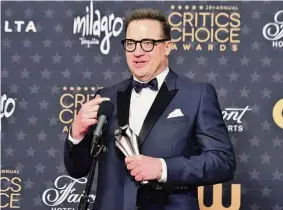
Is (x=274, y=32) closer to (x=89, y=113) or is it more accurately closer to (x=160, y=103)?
(x=160, y=103)

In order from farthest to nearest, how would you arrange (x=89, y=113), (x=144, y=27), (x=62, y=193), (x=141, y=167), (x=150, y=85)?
(x=62, y=193)
(x=150, y=85)
(x=144, y=27)
(x=89, y=113)
(x=141, y=167)

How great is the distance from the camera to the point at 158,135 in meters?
1.88

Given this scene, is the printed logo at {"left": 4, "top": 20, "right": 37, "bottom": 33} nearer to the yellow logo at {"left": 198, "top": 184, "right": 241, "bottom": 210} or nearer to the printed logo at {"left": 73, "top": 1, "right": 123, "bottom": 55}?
the printed logo at {"left": 73, "top": 1, "right": 123, "bottom": 55}

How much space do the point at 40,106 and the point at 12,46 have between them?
41 cm

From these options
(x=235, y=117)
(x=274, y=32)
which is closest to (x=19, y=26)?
(x=235, y=117)

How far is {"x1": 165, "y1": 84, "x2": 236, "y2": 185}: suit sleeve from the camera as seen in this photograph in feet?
5.81

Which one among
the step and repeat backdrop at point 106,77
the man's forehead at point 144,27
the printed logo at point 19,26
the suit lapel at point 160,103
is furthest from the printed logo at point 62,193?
the man's forehead at point 144,27

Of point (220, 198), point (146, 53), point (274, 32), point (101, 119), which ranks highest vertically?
point (274, 32)

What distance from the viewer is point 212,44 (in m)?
3.11

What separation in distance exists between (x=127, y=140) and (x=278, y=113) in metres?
1.50

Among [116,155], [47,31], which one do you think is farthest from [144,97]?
[47,31]

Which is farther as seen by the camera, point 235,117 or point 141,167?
point 235,117

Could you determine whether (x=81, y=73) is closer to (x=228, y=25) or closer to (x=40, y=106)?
(x=40, y=106)

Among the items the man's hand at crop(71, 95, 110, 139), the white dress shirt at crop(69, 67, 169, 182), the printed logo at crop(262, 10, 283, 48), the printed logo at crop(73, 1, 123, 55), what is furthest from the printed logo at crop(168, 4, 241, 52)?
the man's hand at crop(71, 95, 110, 139)
